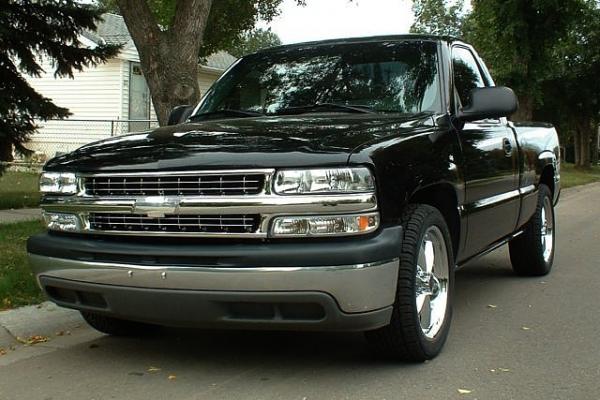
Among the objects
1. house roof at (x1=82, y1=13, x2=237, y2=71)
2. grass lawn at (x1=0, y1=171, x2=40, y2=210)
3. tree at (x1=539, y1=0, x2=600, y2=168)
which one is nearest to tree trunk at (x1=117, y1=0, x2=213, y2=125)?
grass lawn at (x1=0, y1=171, x2=40, y2=210)

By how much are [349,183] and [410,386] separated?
119 cm

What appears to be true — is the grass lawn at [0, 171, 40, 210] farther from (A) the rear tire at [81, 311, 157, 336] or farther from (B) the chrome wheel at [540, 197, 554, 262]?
(B) the chrome wheel at [540, 197, 554, 262]

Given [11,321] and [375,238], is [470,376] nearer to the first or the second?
[375,238]

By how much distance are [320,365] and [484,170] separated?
1953mm

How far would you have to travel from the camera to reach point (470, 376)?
158 inches

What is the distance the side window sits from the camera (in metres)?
5.30

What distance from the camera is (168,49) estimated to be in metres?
8.11

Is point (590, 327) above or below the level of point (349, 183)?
below

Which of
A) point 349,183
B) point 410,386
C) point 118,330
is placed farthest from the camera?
point 118,330

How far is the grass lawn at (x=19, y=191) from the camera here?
11.0 metres

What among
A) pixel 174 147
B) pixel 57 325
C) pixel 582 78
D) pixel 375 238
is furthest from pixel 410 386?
pixel 582 78

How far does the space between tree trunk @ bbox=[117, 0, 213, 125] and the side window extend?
3500 millimetres

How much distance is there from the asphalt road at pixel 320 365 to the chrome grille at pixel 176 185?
107 cm

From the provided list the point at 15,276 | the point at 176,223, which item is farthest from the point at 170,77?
the point at 176,223
